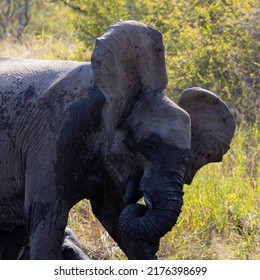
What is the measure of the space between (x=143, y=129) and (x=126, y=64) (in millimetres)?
287

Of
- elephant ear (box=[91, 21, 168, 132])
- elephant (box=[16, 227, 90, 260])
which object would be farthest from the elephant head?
elephant (box=[16, 227, 90, 260])

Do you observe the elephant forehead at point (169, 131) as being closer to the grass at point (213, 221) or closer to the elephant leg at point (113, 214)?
the elephant leg at point (113, 214)

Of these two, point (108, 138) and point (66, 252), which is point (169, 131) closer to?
point (108, 138)

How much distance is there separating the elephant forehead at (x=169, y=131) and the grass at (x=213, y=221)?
1.27 m

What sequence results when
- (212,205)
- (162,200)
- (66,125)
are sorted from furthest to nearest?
1. (212,205)
2. (66,125)
3. (162,200)

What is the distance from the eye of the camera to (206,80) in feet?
24.4

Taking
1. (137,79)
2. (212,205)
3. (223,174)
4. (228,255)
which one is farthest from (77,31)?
(137,79)

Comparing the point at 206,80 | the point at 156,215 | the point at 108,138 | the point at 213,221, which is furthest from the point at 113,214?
the point at 206,80

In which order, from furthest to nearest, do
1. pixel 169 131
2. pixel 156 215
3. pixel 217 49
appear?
pixel 217 49 → pixel 169 131 → pixel 156 215

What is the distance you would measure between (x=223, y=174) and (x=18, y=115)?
7.20 feet

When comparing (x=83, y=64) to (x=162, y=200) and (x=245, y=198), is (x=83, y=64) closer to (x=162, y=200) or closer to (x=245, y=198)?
(x=162, y=200)

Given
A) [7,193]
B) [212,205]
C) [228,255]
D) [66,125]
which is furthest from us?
[212,205]

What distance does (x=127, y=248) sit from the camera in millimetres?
4352

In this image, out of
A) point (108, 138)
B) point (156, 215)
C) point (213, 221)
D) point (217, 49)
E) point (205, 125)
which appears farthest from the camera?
point (217, 49)
